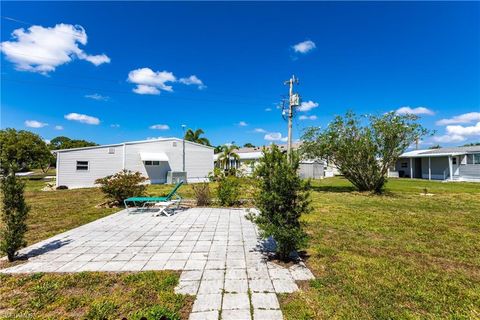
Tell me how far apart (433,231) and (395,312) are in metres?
4.72

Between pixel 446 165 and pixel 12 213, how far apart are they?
31785 millimetres

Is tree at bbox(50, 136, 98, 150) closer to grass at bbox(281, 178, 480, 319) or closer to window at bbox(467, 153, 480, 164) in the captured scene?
grass at bbox(281, 178, 480, 319)

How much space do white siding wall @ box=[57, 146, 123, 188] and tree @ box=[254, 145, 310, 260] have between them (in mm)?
18257

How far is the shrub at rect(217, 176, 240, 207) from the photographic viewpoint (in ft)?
33.6

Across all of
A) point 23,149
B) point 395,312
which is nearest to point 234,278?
point 395,312

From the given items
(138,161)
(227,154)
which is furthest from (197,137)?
(138,161)

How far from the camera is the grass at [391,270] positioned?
2854mm

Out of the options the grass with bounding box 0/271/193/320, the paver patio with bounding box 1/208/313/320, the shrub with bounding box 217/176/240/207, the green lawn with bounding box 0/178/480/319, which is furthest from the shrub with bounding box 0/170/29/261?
the shrub with bounding box 217/176/240/207

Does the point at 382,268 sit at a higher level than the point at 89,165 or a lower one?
lower

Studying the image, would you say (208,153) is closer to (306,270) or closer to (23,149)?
(306,270)

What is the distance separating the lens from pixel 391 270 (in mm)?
3883

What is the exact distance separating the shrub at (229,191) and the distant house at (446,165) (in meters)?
22.6

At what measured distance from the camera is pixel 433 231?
6.24m

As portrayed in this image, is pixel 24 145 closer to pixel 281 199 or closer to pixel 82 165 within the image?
pixel 82 165
